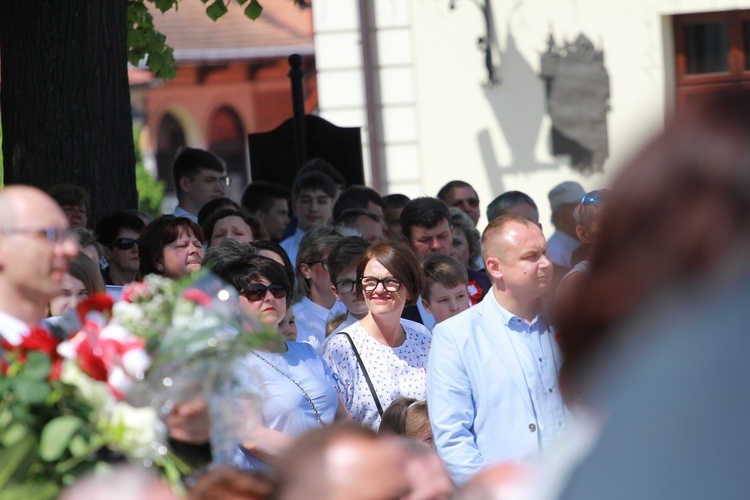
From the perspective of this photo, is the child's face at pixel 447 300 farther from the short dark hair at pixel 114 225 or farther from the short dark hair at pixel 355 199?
the short dark hair at pixel 355 199

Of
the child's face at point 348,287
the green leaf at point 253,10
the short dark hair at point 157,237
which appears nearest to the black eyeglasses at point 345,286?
the child's face at point 348,287

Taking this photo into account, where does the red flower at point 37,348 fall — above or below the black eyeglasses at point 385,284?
above

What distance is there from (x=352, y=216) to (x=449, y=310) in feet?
4.91

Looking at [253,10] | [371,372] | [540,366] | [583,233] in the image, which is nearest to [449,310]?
[583,233]

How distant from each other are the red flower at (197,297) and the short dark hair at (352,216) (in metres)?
5.04

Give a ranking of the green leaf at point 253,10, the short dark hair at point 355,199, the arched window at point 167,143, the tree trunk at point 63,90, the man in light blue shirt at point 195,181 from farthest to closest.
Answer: the arched window at point 167,143 < the green leaf at point 253,10 < the short dark hair at point 355,199 < the man in light blue shirt at point 195,181 < the tree trunk at point 63,90

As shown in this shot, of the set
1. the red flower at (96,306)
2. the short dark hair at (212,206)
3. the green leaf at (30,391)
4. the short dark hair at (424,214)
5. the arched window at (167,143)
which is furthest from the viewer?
the arched window at (167,143)

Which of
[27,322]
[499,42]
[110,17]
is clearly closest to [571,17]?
[499,42]

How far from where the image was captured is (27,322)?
310 centimetres

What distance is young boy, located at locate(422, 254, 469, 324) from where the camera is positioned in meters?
6.68

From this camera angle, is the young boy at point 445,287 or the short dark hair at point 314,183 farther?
the short dark hair at point 314,183

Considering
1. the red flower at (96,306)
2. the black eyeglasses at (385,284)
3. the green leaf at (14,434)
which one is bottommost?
the black eyeglasses at (385,284)

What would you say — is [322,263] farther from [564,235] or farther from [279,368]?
[564,235]

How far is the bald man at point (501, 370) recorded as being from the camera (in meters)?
4.98
